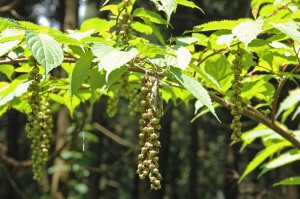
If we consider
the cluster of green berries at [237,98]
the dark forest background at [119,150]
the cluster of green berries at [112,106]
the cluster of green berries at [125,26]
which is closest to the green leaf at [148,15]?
the cluster of green berries at [125,26]

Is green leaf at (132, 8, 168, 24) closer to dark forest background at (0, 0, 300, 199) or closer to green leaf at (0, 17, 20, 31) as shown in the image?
green leaf at (0, 17, 20, 31)

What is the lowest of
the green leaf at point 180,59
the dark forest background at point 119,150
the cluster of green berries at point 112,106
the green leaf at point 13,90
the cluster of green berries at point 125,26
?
the dark forest background at point 119,150

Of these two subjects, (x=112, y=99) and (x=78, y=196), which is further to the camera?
(x=78, y=196)

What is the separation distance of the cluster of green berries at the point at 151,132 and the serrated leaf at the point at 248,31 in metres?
0.32

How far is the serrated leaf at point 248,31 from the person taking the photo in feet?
4.26

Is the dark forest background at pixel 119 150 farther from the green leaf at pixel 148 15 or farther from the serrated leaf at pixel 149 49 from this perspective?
the serrated leaf at pixel 149 49

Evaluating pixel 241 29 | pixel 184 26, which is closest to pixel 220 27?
pixel 241 29

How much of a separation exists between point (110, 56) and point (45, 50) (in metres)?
0.18

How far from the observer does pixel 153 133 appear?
3.79 ft

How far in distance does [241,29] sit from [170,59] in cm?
25

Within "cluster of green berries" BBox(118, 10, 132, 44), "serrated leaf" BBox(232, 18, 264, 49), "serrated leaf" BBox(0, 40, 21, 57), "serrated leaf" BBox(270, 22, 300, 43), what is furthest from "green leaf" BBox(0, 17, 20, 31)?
"serrated leaf" BBox(270, 22, 300, 43)

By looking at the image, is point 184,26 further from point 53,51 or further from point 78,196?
point 53,51

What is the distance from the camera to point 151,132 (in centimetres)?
116

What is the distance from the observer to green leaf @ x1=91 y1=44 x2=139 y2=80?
116 cm
